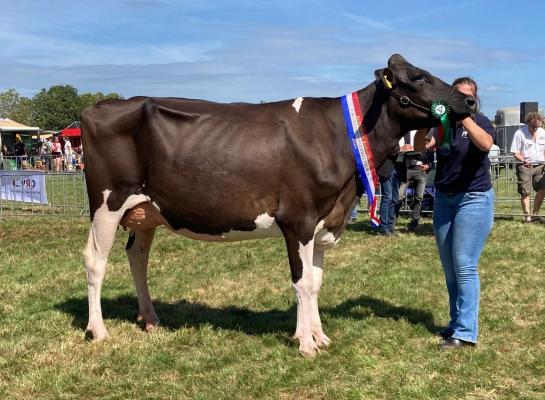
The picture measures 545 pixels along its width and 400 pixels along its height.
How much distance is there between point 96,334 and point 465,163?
3.75 m

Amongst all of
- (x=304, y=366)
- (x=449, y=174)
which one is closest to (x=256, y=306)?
(x=304, y=366)

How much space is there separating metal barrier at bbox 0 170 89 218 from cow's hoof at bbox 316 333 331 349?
10519 millimetres

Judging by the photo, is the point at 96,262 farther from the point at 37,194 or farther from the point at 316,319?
the point at 37,194

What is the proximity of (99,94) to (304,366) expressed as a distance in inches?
5001

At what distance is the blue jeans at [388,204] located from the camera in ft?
37.2

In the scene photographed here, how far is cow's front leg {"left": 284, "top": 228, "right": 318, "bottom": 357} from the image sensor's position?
201 inches

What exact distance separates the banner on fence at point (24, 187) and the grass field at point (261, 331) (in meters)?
5.41

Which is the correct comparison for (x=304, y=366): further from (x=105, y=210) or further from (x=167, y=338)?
(x=105, y=210)

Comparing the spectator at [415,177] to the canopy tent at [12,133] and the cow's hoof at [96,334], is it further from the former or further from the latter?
the canopy tent at [12,133]

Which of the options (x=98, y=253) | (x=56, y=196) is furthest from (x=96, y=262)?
(x=56, y=196)

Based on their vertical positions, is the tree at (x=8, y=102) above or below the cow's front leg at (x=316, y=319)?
above

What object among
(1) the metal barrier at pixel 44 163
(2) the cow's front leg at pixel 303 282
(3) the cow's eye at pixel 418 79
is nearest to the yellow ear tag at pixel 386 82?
(3) the cow's eye at pixel 418 79

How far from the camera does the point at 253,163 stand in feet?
16.7

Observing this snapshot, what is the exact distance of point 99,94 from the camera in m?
124
